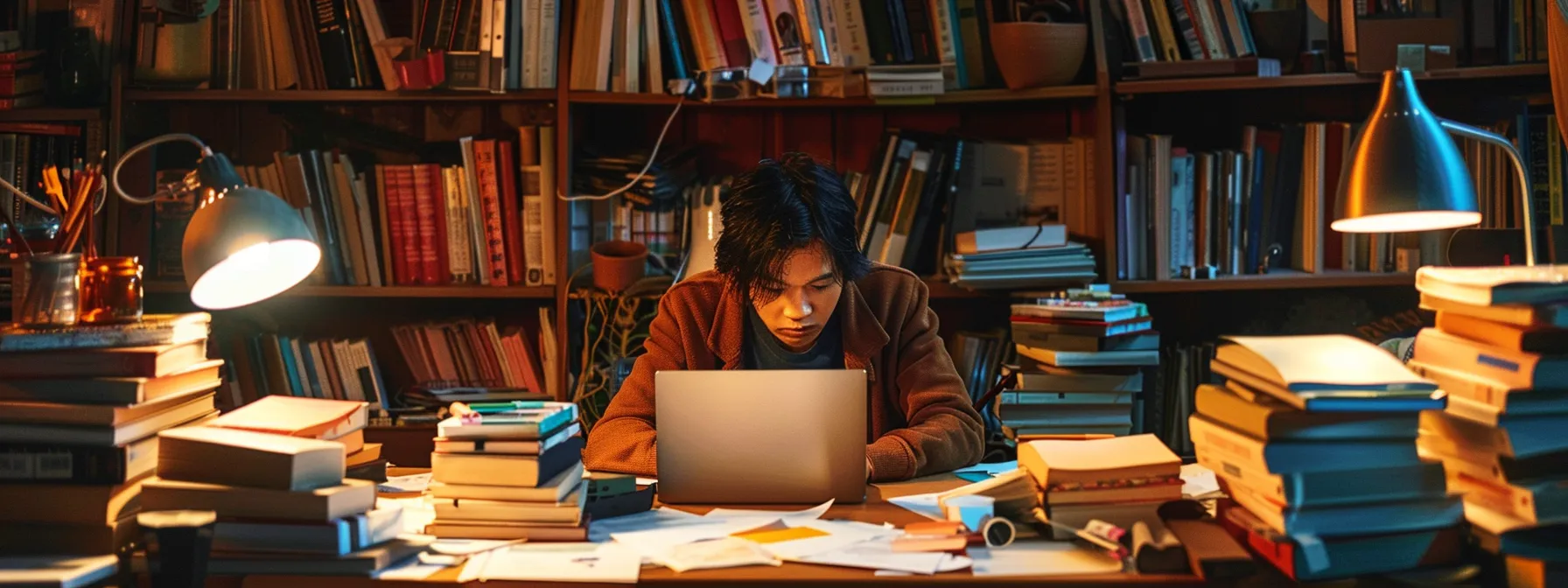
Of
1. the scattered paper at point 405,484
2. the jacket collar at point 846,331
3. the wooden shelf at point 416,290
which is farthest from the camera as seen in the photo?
the wooden shelf at point 416,290

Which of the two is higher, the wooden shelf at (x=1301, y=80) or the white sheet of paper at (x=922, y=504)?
the wooden shelf at (x=1301, y=80)

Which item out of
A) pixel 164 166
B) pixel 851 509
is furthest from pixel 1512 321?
pixel 164 166

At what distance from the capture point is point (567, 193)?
2.97 meters

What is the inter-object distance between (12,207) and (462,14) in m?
1.12

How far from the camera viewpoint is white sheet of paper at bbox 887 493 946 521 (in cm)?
164

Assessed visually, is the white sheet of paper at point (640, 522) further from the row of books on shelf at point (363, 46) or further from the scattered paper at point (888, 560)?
the row of books on shelf at point (363, 46)

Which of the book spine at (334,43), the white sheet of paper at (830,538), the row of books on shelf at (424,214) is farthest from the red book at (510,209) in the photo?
the white sheet of paper at (830,538)

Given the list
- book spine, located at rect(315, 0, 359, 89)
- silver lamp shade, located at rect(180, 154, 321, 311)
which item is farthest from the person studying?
book spine, located at rect(315, 0, 359, 89)

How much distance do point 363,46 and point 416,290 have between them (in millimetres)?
579

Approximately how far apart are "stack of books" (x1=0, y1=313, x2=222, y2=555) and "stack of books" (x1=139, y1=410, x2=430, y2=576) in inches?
2.5

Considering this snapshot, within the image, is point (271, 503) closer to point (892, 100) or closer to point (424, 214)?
point (424, 214)

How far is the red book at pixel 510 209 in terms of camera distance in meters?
3.01

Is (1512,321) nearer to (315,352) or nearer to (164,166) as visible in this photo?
(315,352)

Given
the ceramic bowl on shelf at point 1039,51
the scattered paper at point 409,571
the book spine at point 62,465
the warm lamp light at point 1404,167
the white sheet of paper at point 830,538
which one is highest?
the ceramic bowl on shelf at point 1039,51
